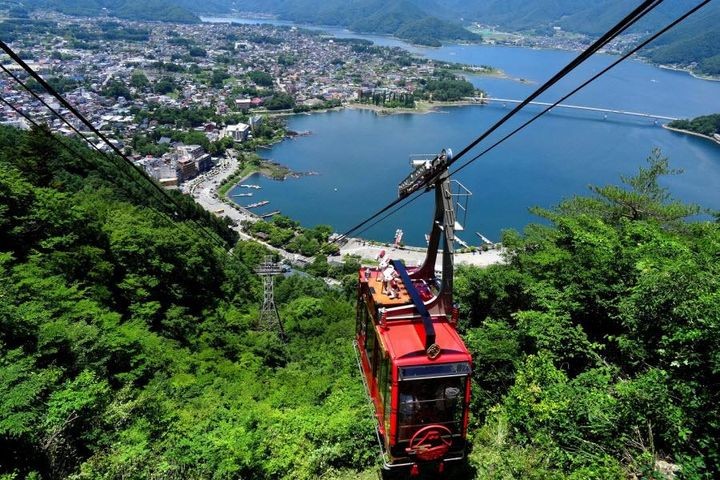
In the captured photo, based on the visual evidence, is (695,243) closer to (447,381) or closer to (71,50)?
(447,381)

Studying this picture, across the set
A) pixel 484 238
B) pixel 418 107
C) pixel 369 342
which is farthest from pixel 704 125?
pixel 369 342

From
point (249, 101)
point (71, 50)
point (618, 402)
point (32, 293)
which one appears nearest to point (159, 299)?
point (32, 293)

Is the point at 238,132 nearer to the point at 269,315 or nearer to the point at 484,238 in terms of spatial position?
the point at 484,238

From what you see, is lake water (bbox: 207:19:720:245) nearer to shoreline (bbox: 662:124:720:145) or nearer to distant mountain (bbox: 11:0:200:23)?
shoreline (bbox: 662:124:720:145)

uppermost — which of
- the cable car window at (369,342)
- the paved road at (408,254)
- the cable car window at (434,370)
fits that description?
the cable car window at (434,370)

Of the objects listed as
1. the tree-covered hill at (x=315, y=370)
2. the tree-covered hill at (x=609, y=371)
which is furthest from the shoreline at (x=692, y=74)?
the tree-covered hill at (x=609, y=371)

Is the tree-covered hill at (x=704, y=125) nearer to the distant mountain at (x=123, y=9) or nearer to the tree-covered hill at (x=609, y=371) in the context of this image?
the tree-covered hill at (x=609, y=371)
